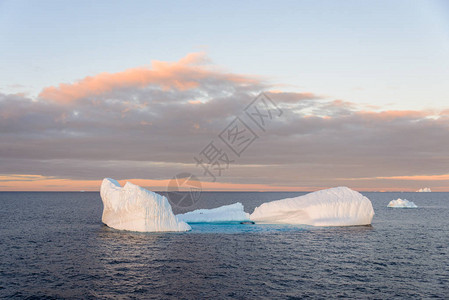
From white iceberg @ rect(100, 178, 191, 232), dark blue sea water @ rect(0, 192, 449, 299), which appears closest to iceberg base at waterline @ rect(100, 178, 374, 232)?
white iceberg @ rect(100, 178, 191, 232)

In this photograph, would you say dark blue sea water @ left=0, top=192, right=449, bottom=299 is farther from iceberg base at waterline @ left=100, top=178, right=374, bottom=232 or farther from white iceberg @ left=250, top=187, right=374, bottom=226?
white iceberg @ left=250, top=187, right=374, bottom=226

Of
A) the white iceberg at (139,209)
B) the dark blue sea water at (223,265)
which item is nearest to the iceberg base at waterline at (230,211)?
the white iceberg at (139,209)

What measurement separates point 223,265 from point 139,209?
60.4 feet

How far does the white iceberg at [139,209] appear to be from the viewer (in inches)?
1645

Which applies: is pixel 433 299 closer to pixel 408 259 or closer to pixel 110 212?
pixel 408 259

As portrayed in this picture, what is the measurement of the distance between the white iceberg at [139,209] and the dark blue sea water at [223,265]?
5.99 ft

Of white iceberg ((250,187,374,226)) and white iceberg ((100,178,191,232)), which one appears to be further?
white iceberg ((250,187,374,226))

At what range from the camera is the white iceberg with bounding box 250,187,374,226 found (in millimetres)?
50094

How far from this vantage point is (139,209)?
4219cm

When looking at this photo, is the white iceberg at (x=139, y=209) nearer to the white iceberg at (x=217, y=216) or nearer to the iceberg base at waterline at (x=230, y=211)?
the iceberg base at waterline at (x=230, y=211)

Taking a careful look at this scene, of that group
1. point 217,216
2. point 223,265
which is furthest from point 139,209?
point 223,265

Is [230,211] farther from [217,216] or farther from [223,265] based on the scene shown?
[223,265]

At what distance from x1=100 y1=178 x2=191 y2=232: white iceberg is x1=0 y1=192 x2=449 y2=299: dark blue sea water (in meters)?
1.83

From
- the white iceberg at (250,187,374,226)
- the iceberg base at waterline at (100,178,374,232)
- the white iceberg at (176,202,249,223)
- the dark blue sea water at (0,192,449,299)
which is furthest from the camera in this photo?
the white iceberg at (176,202,249,223)
